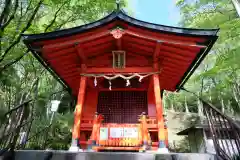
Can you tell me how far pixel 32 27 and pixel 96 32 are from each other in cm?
359

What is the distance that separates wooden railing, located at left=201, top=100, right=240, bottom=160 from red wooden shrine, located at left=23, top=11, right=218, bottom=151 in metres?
1.42

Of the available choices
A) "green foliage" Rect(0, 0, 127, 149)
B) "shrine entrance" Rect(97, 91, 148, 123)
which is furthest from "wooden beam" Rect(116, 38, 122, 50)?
"green foliage" Rect(0, 0, 127, 149)

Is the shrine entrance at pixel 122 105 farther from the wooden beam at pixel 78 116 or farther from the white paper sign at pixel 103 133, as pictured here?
the white paper sign at pixel 103 133

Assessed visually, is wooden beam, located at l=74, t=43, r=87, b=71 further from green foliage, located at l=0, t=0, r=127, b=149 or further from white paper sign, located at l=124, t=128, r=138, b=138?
white paper sign, located at l=124, t=128, r=138, b=138

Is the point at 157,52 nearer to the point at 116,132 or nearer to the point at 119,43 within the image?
the point at 119,43

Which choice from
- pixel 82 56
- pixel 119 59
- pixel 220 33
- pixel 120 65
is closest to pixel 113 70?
pixel 120 65

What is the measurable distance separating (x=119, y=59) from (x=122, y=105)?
2.23 meters

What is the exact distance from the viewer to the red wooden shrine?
19.3ft

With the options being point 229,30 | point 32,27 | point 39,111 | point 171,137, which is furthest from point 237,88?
point 39,111

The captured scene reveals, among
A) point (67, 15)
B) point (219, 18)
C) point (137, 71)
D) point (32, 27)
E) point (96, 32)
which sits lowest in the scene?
point (137, 71)

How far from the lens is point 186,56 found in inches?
263

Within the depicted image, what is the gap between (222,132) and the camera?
4.59m

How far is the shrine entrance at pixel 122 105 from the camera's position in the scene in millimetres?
8141

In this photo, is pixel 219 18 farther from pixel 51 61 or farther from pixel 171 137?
pixel 171 137
